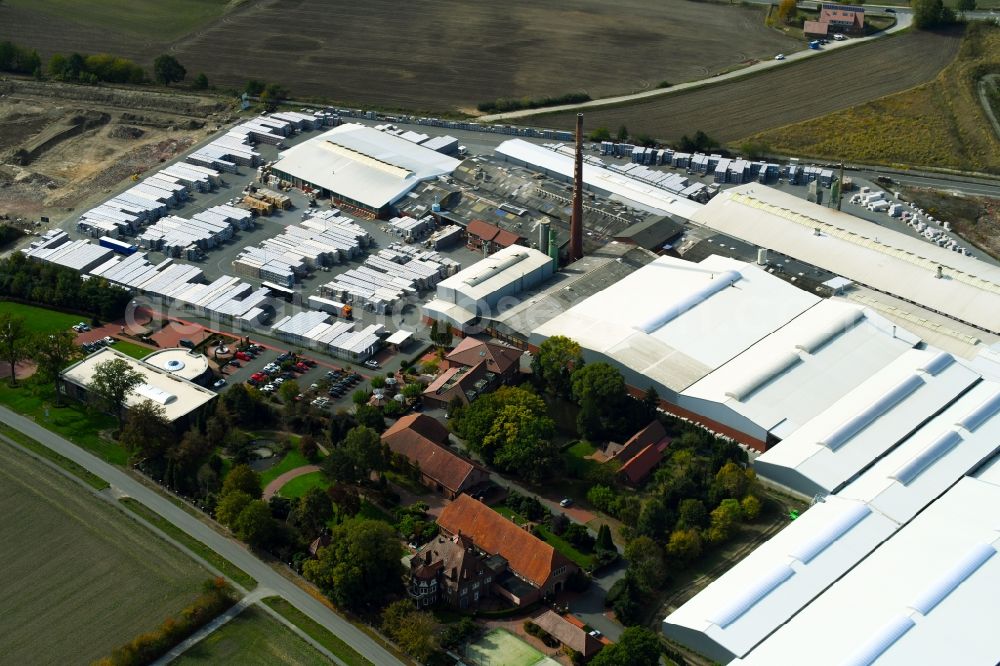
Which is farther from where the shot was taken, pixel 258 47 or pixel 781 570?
pixel 258 47

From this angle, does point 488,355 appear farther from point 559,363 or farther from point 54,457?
point 54,457

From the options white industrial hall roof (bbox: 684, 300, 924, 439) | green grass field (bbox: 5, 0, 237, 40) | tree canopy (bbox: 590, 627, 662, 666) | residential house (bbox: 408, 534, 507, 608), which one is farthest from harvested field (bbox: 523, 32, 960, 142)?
tree canopy (bbox: 590, 627, 662, 666)

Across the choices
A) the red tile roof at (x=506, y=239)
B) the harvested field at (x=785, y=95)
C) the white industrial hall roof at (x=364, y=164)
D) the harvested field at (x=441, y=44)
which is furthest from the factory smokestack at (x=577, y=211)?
the harvested field at (x=441, y=44)

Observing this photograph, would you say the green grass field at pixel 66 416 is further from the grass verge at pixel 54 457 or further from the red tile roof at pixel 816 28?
the red tile roof at pixel 816 28

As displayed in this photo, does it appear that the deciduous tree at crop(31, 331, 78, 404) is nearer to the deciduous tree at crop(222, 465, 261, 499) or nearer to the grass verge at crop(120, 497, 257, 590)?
the grass verge at crop(120, 497, 257, 590)

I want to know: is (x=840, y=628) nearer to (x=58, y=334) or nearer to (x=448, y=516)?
(x=448, y=516)

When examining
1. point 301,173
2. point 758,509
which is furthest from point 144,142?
point 758,509
